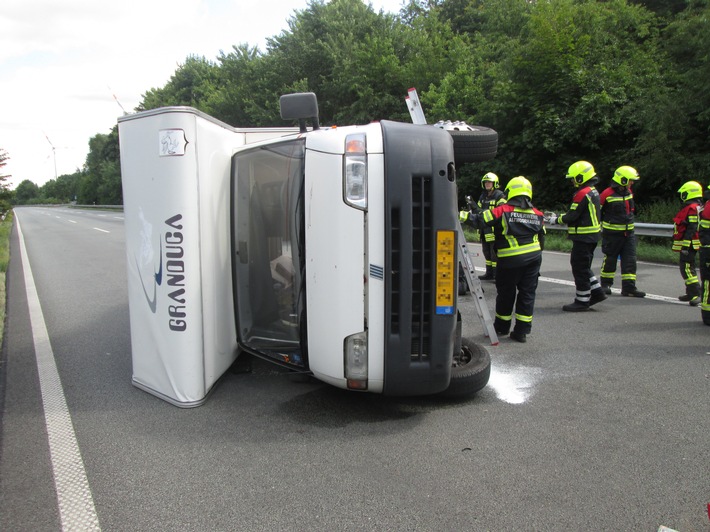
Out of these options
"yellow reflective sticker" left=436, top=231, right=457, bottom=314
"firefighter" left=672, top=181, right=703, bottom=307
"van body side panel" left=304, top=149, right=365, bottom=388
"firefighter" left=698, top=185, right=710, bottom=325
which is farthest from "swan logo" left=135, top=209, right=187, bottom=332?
"firefighter" left=672, top=181, right=703, bottom=307

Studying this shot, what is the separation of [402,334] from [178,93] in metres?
48.0

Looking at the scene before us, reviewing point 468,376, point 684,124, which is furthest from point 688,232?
point 684,124

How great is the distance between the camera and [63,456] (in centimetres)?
308

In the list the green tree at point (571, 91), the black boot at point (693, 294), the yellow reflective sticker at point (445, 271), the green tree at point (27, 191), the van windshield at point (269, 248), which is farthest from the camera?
the green tree at point (27, 191)

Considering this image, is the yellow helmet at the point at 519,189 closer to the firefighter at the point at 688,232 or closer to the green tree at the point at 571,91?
the firefighter at the point at 688,232

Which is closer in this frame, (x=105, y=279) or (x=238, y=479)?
(x=238, y=479)

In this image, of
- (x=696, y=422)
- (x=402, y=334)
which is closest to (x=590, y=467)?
(x=696, y=422)

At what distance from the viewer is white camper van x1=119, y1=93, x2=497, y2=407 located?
10.4 feet

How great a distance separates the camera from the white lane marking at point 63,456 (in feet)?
8.27

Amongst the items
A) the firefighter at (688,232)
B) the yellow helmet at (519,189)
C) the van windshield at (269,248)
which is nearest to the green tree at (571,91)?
the firefighter at (688,232)

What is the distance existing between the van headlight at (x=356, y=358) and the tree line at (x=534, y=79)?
40.6ft

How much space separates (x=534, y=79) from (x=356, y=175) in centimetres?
1616

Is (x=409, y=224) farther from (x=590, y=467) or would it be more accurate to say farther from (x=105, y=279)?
(x=105, y=279)

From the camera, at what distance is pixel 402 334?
326 cm
